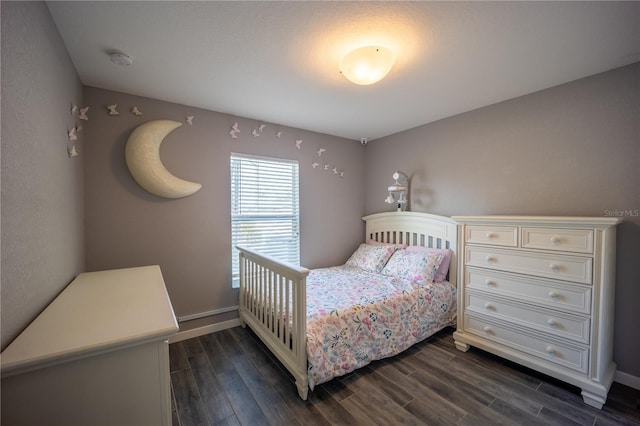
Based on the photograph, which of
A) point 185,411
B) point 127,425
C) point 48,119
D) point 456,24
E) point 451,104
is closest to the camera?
point 127,425

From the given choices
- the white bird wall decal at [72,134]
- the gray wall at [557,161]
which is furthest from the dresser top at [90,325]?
the gray wall at [557,161]

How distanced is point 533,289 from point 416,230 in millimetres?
1326

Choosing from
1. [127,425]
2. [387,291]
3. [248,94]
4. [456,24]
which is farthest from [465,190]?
[127,425]

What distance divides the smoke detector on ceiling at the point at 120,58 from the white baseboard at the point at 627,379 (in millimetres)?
4102

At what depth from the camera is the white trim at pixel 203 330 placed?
2504mm

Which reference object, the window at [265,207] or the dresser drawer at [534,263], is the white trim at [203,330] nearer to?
the window at [265,207]

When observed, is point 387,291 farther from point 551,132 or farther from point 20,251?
point 20,251

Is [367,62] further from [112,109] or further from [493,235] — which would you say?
[112,109]

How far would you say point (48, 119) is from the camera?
1.31 meters

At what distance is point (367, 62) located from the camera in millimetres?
1545

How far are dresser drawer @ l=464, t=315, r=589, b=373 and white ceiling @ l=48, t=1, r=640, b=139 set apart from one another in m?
1.97

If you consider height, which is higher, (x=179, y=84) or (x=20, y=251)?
(x=179, y=84)

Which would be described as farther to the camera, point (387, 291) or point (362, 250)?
point (362, 250)

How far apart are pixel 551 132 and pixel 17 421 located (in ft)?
11.3
